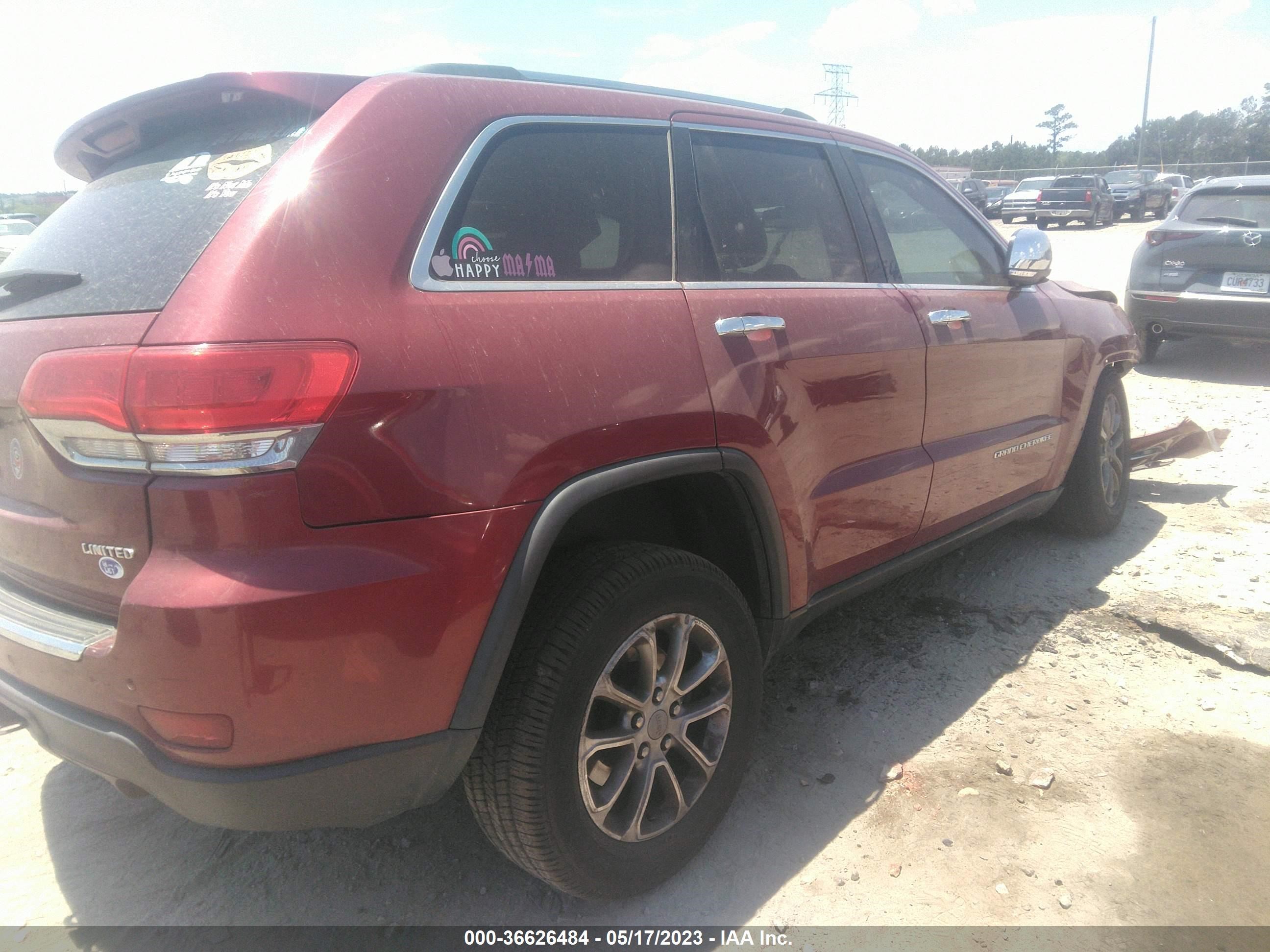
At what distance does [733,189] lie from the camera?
104 inches

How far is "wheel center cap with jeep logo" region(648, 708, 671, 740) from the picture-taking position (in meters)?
2.20

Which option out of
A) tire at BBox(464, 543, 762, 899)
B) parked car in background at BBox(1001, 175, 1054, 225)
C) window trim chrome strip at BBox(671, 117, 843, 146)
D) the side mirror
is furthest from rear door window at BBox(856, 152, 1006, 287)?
parked car in background at BBox(1001, 175, 1054, 225)

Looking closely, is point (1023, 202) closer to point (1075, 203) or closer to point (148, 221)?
point (1075, 203)

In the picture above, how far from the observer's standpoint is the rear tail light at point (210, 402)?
1546 mm

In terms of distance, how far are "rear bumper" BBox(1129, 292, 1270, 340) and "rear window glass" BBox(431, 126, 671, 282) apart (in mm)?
7380

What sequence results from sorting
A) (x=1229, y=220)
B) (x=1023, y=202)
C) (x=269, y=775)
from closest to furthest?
1. (x=269, y=775)
2. (x=1229, y=220)
3. (x=1023, y=202)

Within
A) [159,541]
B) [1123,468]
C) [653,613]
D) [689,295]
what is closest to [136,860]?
[159,541]

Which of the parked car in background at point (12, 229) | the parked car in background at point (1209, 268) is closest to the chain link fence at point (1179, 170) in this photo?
the parked car in background at point (1209, 268)

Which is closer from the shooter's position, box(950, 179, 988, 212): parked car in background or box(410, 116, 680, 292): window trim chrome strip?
box(410, 116, 680, 292): window trim chrome strip

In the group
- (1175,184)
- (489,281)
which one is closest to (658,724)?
(489,281)

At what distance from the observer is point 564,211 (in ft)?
7.05

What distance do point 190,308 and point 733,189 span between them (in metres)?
1.59

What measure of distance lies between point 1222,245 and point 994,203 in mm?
23758

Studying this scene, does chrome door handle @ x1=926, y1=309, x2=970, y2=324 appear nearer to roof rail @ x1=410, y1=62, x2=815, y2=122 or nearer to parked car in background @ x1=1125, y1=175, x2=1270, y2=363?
roof rail @ x1=410, y1=62, x2=815, y2=122
